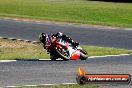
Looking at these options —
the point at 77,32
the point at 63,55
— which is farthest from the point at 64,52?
the point at 77,32

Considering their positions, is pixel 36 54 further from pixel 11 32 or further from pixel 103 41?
pixel 11 32

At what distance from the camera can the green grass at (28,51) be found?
1955 centimetres

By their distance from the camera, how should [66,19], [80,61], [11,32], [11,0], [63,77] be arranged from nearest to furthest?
[63,77], [80,61], [11,32], [66,19], [11,0]

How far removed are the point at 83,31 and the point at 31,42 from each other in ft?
20.5

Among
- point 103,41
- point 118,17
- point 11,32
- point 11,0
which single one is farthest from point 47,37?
point 11,0

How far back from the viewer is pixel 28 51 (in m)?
21.2

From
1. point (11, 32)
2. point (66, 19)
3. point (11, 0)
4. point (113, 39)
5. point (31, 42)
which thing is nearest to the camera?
point (31, 42)

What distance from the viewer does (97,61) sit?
1830cm

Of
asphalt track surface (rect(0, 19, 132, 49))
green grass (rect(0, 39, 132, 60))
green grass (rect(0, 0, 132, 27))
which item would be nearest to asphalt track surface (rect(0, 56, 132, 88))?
green grass (rect(0, 39, 132, 60))

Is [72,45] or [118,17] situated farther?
[118,17]

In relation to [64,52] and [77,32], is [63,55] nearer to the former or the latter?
[64,52]

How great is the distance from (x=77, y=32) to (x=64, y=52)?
10.9m

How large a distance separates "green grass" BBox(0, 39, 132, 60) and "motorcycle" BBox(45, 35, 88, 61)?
100 centimetres

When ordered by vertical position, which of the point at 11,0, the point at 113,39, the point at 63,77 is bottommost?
the point at 11,0
